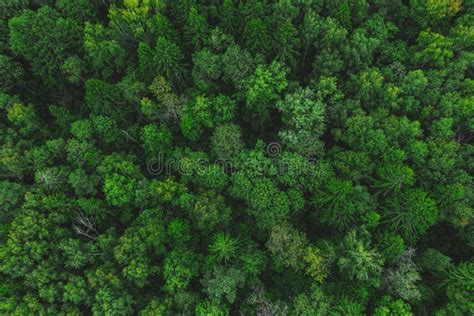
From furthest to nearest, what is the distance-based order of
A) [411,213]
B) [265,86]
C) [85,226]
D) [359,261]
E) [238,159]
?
[265,86]
[238,159]
[85,226]
[411,213]
[359,261]

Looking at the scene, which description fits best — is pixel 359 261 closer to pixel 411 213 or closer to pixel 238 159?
pixel 411 213

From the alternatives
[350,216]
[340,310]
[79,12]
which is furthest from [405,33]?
[79,12]

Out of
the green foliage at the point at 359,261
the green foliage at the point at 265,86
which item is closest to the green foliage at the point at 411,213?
the green foliage at the point at 359,261

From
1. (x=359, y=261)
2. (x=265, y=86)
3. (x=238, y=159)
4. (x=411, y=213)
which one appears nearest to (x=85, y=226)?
(x=238, y=159)

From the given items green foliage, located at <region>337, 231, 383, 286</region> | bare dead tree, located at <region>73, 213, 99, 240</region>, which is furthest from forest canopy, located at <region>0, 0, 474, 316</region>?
bare dead tree, located at <region>73, 213, 99, 240</region>

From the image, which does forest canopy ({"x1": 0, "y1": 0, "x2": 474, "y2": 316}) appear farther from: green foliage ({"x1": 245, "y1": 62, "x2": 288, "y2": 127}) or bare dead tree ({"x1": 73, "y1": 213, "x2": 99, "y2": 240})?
bare dead tree ({"x1": 73, "y1": 213, "x2": 99, "y2": 240})

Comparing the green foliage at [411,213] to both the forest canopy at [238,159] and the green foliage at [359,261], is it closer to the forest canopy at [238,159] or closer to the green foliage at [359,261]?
the forest canopy at [238,159]
